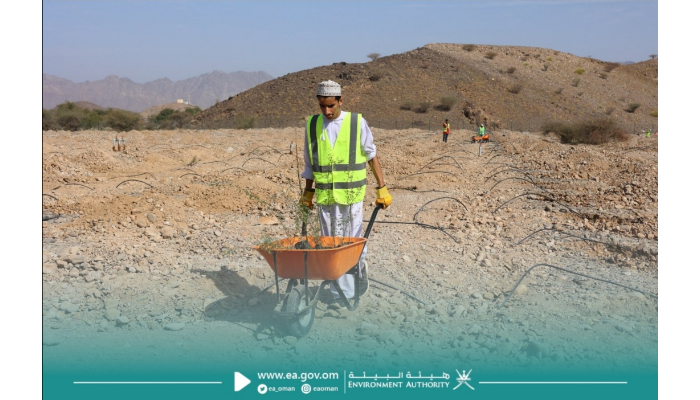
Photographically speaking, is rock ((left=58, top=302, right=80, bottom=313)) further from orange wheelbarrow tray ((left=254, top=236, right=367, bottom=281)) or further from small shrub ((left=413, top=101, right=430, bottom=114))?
small shrub ((left=413, top=101, right=430, bottom=114))

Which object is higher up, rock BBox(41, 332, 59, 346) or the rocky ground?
the rocky ground

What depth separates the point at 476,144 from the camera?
20.6 meters

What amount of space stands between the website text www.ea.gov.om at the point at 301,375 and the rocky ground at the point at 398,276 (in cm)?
24

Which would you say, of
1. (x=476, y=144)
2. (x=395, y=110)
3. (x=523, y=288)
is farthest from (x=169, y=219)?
(x=395, y=110)

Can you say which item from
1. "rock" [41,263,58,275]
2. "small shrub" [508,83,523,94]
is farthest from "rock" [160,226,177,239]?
"small shrub" [508,83,523,94]

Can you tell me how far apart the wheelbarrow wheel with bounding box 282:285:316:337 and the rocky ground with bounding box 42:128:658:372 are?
75 millimetres

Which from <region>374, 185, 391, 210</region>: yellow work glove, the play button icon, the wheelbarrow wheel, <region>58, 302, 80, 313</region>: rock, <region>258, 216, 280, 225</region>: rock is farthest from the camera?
<region>258, 216, 280, 225</region>: rock

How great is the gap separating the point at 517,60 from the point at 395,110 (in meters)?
19.7

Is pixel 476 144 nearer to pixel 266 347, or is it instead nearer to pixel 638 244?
pixel 638 244

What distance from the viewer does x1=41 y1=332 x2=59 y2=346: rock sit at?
371cm

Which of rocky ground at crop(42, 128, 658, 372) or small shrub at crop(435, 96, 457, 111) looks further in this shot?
small shrub at crop(435, 96, 457, 111)

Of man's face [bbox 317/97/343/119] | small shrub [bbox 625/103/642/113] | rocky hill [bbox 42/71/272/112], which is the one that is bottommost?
man's face [bbox 317/97/343/119]

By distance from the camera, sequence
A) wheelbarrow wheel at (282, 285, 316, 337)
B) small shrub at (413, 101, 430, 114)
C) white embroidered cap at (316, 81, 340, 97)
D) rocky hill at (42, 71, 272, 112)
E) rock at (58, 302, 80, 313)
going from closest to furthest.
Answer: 1. wheelbarrow wheel at (282, 285, 316, 337)
2. white embroidered cap at (316, 81, 340, 97)
3. rock at (58, 302, 80, 313)
4. small shrub at (413, 101, 430, 114)
5. rocky hill at (42, 71, 272, 112)
